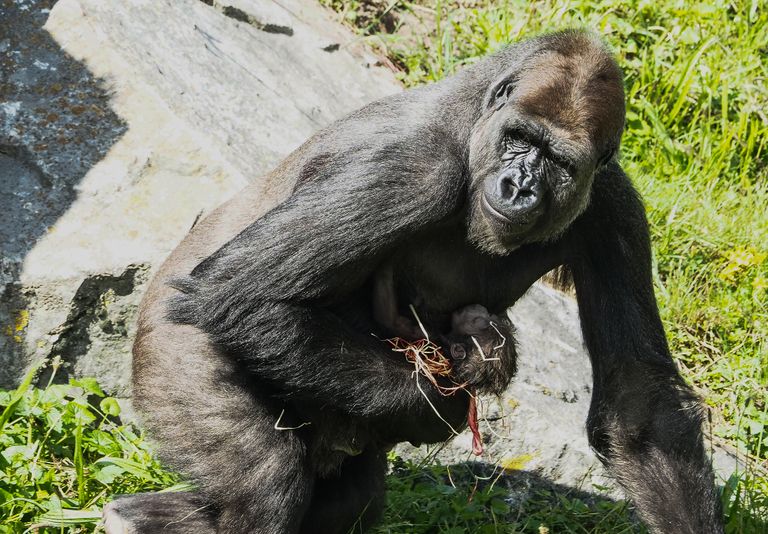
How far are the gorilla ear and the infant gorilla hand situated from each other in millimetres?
908

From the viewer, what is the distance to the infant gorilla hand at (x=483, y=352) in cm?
441

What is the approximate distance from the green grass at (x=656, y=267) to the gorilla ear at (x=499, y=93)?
2.02 m

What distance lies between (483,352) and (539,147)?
89 cm

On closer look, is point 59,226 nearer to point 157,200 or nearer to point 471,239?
point 157,200

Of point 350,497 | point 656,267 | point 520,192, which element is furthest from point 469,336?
point 656,267

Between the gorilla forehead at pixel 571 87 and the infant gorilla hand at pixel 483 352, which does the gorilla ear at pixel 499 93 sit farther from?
the infant gorilla hand at pixel 483 352

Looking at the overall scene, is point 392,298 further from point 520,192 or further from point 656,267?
point 656,267

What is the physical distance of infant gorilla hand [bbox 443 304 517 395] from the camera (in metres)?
4.41

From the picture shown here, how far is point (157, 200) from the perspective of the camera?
5.59 meters

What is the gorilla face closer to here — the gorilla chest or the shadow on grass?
the gorilla chest

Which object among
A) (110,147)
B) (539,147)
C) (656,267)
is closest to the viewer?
(539,147)

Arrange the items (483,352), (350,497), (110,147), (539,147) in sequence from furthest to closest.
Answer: (110,147), (350,497), (483,352), (539,147)

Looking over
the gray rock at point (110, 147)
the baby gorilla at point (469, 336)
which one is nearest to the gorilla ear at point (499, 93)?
the baby gorilla at point (469, 336)

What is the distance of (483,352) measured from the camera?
14.5 feet
